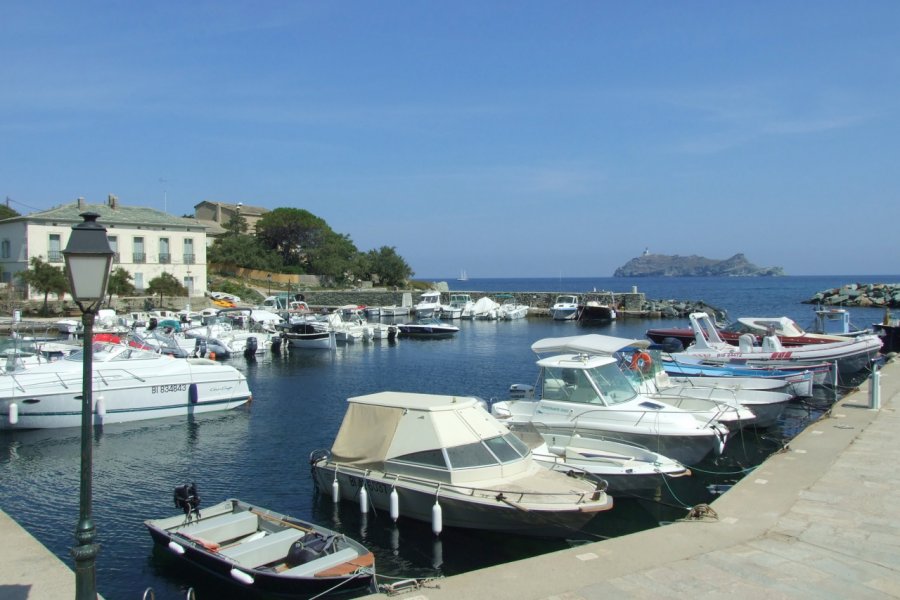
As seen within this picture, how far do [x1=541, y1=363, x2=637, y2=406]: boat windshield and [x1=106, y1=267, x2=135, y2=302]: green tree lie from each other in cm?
4934

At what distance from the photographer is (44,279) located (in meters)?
53.4

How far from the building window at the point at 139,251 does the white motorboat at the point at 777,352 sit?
49269mm

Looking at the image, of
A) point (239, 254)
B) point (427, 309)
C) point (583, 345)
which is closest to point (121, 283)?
point (239, 254)

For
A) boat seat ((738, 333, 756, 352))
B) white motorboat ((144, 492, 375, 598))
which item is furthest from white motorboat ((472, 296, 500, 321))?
white motorboat ((144, 492, 375, 598))

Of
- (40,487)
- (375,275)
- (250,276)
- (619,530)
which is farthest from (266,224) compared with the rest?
(619,530)

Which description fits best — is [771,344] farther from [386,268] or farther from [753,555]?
[386,268]

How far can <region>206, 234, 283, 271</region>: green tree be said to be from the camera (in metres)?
80.2

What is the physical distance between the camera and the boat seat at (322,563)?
9938 mm

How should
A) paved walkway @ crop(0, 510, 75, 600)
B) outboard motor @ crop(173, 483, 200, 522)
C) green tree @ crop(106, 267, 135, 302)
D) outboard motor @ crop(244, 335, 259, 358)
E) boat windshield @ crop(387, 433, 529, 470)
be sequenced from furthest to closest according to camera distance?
green tree @ crop(106, 267, 135, 302) < outboard motor @ crop(244, 335, 259, 358) < boat windshield @ crop(387, 433, 529, 470) < outboard motor @ crop(173, 483, 200, 522) < paved walkway @ crop(0, 510, 75, 600)

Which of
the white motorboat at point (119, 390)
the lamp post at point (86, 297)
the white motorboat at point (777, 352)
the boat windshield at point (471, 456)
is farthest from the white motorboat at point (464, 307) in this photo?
the lamp post at point (86, 297)

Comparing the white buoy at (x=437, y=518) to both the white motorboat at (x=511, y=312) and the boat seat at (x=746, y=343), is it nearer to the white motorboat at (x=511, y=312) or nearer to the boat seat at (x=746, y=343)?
the boat seat at (x=746, y=343)

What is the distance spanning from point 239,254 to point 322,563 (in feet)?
243

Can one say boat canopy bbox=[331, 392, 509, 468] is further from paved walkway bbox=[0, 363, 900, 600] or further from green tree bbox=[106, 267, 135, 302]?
green tree bbox=[106, 267, 135, 302]

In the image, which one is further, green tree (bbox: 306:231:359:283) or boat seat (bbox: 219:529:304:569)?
green tree (bbox: 306:231:359:283)
